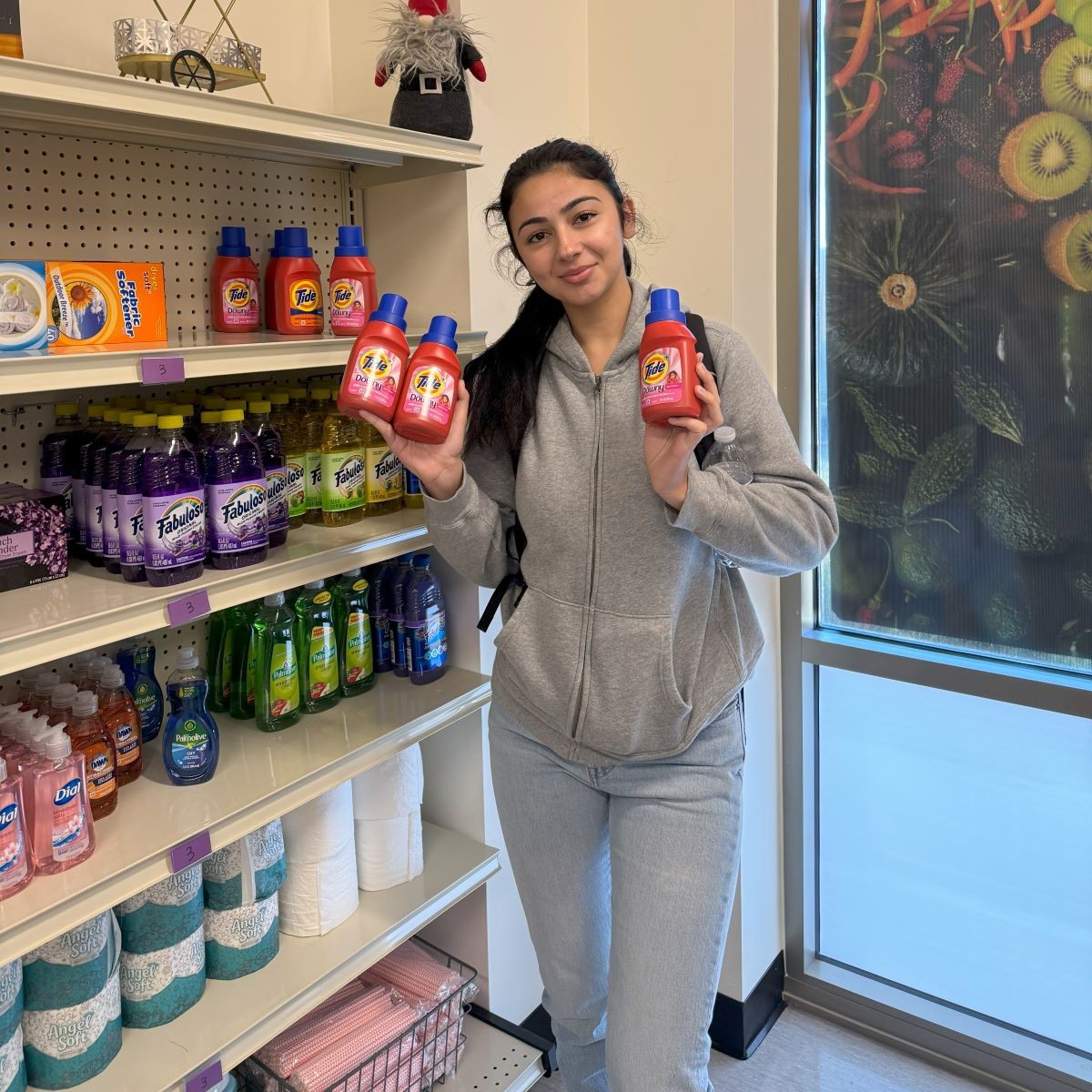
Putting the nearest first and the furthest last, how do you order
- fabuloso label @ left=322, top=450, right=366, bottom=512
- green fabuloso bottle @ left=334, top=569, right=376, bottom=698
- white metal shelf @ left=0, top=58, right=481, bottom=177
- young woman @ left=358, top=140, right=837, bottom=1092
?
1. white metal shelf @ left=0, top=58, right=481, bottom=177
2. young woman @ left=358, top=140, right=837, bottom=1092
3. fabuloso label @ left=322, top=450, right=366, bottom=512
4. green fabuloso bottle @ left=334, top=569, right=376, bottom=698

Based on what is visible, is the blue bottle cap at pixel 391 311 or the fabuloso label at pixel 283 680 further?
the fabuloso label at pixel 283 680

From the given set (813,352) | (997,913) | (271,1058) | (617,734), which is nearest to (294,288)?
(617,734)

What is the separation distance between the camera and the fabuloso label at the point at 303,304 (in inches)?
75.4

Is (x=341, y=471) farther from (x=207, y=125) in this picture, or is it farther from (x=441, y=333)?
(x=207, y=125)

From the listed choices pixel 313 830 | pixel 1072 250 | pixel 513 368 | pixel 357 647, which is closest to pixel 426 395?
pixel 513 368

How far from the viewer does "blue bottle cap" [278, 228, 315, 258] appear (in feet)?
6.37

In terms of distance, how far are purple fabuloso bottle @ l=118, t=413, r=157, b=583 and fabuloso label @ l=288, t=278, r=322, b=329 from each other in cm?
40

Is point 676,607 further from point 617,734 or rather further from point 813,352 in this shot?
point 813,352

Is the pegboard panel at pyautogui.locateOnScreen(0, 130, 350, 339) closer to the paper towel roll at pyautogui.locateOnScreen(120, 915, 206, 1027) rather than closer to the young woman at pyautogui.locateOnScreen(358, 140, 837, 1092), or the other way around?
the young woman at pyautogui.locateOnScreen(358, 140, 837, 1092)

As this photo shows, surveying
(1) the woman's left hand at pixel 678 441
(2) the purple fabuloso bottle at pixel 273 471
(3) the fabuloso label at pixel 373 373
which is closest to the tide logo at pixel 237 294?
(2) the purple fabuloso bottle at pixel 273 471

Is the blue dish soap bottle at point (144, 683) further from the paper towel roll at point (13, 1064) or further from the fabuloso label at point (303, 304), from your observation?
the fabuloso label at point (303, 304)

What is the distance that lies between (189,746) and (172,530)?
416 mm

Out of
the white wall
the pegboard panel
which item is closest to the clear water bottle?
the pegboard panel

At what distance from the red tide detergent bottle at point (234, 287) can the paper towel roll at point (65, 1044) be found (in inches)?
47.8
